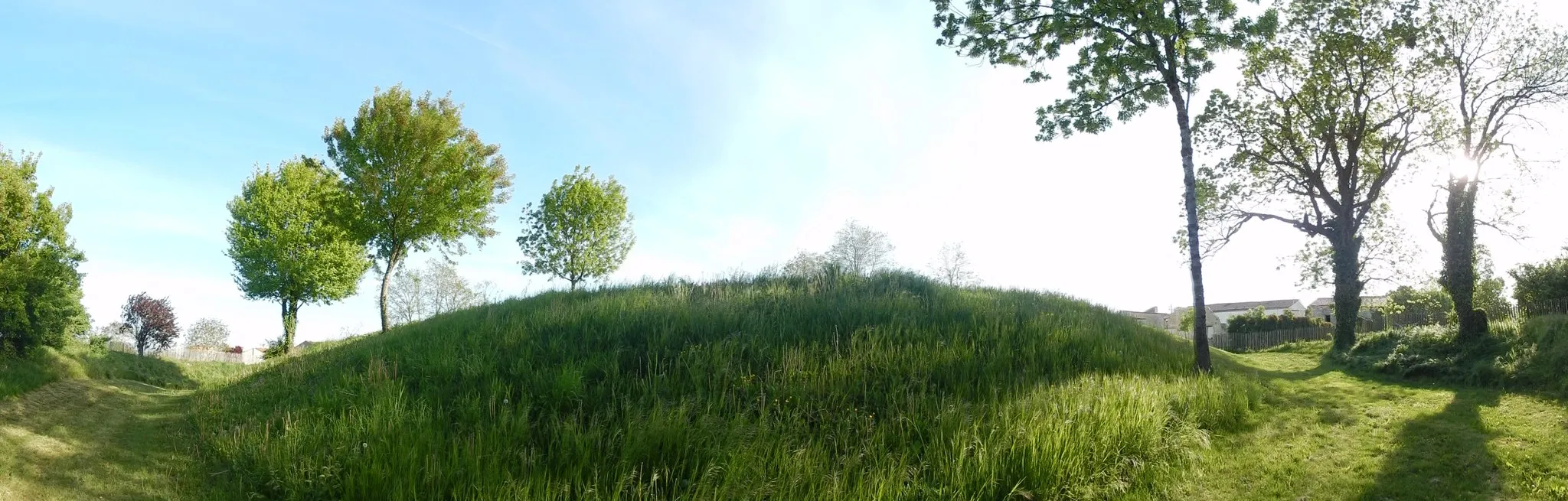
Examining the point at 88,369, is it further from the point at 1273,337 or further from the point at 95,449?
the point at 1273,337

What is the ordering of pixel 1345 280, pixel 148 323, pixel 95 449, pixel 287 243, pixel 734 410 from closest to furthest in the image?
pixel 734 410, pixel 95 449, pixel 1345 280, pixel 287 243, pixel 148 323

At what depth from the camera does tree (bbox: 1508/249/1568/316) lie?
18422 mm

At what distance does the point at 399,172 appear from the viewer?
81.1ft

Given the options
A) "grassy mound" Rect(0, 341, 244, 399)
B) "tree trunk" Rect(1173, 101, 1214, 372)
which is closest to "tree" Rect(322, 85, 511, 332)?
"grassy mound" Rect(0, 341, 244, 399)

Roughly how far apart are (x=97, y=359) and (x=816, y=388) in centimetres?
1972

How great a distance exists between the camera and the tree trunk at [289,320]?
102 ft

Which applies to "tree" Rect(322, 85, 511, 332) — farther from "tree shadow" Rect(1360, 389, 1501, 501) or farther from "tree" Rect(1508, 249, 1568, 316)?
"tree" Rect(1508, 249, 1568, 316)

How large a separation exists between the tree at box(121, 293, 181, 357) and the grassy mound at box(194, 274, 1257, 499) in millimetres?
30770

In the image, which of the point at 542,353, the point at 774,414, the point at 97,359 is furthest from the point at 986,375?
the point at 97,359

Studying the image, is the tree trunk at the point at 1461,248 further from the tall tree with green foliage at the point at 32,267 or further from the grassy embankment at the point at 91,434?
the tall tree with green foliage at the point at 32,267

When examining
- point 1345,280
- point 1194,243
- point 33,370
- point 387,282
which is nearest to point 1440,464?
point 1194,243

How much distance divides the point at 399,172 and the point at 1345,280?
3423cm

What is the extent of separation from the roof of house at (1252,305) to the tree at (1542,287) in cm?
5907

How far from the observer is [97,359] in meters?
16.7
